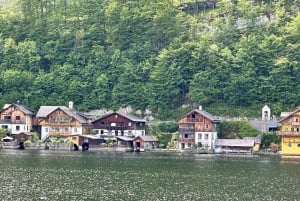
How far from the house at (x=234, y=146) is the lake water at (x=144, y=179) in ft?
37.5

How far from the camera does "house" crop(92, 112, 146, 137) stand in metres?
82.1

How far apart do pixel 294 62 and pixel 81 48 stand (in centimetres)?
3069

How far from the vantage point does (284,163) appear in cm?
6019

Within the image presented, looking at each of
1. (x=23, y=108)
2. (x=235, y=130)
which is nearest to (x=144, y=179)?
(x=235, y=130)

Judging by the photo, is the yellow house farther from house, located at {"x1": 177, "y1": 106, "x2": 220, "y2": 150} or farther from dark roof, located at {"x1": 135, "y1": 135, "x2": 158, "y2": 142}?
dark roof, located at {"x1": 135, "y1": 135, "x2": 158, "y2": 142}

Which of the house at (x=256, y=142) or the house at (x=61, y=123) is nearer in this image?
the house at (x=256, y=142)

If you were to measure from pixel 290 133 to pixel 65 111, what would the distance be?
2694 centimetres

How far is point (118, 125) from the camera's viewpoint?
8262 centimetres

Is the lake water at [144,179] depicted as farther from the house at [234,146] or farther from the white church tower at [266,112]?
the white church tower at [266,112]

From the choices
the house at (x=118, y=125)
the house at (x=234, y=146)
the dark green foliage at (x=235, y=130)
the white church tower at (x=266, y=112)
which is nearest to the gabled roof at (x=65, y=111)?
the house at (x=118, y=125)

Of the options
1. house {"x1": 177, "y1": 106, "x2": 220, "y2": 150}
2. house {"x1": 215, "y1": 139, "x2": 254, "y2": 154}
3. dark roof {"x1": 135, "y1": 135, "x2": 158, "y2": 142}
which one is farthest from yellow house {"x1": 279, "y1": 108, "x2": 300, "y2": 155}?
dark roof {"x1": 135, "y1": 135, "x2": 158, "y2": 142}

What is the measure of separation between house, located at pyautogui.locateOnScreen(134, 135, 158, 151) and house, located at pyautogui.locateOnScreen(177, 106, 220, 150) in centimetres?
287

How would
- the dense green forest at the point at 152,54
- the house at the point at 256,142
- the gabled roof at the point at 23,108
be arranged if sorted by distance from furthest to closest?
the dense green forest at the point at 152,54
the gabled roof at the point at 23,108
the house at the point at 256,142

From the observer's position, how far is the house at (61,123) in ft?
269
